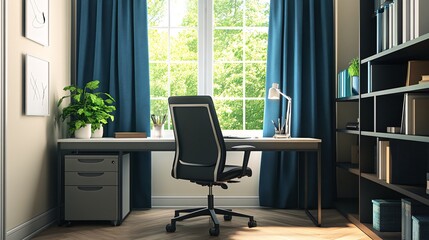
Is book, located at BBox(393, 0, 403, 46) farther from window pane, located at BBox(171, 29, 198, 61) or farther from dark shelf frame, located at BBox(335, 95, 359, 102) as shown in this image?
window pane, located at BBox(171, 29, 198, 61)

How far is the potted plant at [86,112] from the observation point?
172 inches

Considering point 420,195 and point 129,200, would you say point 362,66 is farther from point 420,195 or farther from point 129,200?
point 129,200

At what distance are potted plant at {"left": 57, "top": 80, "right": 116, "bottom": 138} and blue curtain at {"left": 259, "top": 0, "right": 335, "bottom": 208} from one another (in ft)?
4.96

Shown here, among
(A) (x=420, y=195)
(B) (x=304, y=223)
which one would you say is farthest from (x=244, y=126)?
(A) (x=420, y=195)

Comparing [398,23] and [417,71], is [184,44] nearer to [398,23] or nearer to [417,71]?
[398,23]

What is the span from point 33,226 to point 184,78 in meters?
2.02

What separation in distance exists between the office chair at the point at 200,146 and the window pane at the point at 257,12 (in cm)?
161

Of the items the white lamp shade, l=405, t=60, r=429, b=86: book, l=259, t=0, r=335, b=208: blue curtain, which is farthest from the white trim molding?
l=405, t=60, r=429, b=86: book

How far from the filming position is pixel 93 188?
418cm

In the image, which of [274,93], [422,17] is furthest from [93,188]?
[422,17]

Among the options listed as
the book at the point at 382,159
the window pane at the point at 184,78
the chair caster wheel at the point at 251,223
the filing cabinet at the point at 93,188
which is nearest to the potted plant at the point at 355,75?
the book at the point at 382,159

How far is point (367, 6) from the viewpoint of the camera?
13.3ft

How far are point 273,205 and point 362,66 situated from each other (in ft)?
5.38

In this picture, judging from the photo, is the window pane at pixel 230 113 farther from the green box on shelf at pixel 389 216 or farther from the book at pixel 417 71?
the book at pixel 417 71
